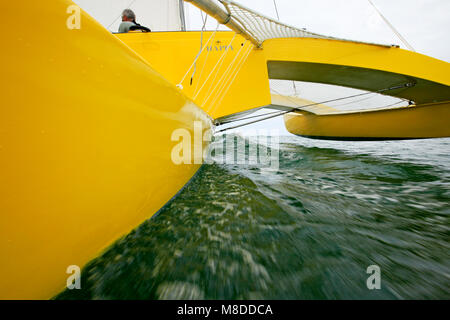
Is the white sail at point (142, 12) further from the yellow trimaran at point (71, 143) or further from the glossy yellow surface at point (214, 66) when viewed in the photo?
the yellow trimaran at point (71, 143)

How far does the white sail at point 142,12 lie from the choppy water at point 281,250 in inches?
229

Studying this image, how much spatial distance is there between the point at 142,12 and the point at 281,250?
7.11m

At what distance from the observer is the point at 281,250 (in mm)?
644

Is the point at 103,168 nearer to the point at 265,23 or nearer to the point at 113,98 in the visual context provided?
the point at 113,98

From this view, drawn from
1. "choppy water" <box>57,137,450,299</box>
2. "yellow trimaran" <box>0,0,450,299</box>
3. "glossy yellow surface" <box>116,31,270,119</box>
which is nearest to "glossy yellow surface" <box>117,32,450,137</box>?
"glossy yellow surface" <box>116,31,270,119</box>

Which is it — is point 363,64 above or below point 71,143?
above

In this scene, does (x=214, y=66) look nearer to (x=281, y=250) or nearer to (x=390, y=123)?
(x=281, y=250)

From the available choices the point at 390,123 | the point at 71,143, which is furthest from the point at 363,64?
the point at 71,143

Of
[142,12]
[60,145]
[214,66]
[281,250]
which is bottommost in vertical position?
[281,250]

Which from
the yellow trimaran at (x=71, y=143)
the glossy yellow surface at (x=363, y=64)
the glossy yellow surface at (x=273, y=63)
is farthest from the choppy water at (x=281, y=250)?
the glossy yellow surface at (x=363, y=64)

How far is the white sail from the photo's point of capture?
4.21 m

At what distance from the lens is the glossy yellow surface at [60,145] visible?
1.24ft

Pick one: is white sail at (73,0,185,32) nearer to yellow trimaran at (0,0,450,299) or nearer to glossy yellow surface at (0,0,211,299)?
yellow trimaran at (0,0,450,299)

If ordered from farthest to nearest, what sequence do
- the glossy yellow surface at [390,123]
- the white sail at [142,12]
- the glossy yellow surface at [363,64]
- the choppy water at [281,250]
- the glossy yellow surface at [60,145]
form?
1. the white sail at [142,12]
2. the glossy yellow surface at [390,123]
3. the glossy yellow surface at [363,64]
4. the choppy water at [281,250]
5. the glossy yellow surface at [60,145]
